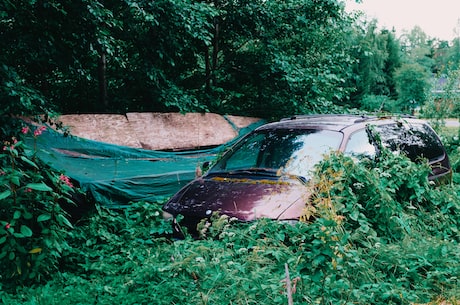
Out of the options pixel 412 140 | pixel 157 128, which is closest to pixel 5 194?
pixel 157 128

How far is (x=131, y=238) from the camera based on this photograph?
5250 mm

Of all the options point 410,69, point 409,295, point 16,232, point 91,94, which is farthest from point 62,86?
point 410,69

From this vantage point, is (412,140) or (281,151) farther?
(412,140)

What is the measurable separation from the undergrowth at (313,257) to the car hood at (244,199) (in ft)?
0.52

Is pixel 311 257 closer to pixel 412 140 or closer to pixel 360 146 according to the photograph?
pixel 360 146

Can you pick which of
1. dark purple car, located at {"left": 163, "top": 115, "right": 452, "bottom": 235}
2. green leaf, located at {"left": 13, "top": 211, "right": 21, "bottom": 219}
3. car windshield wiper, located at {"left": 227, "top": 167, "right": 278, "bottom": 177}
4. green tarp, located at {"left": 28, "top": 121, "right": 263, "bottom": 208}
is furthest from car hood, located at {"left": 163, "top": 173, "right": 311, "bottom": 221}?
green leaf, located at {"left": 13, "top": 211, "right": 21, "bottom": 219}

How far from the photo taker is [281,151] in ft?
16.7

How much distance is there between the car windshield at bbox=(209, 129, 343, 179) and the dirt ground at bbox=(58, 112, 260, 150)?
2658 millimetres

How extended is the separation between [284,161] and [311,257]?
7.16 feet

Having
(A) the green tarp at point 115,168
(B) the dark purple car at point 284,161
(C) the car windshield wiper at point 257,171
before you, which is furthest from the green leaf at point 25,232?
(C) the car windshield wiper at point 257,171

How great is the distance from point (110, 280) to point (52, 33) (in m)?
4.00

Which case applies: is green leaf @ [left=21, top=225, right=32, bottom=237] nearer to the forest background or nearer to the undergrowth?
the forest background

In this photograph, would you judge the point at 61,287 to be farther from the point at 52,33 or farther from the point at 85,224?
the point at 52,33

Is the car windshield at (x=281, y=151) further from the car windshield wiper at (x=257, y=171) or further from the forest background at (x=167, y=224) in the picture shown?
the forest background at (x=167, y=224)
